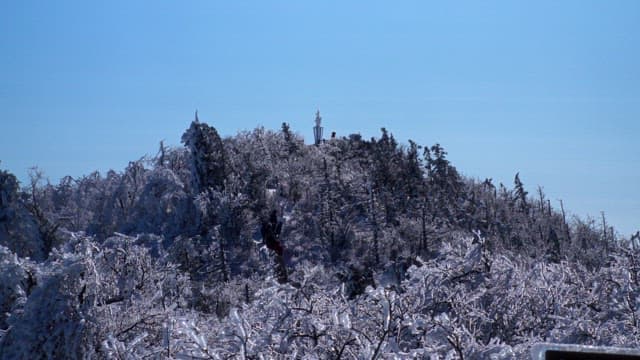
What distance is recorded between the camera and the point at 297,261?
2645 inches

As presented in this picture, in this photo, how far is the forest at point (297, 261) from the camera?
30.1 ft

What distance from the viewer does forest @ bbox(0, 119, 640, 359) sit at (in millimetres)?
9164

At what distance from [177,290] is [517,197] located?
84590 mm

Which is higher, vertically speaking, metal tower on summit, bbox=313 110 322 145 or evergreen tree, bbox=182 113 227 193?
metal tower on summit, bbox=313 110 322 145

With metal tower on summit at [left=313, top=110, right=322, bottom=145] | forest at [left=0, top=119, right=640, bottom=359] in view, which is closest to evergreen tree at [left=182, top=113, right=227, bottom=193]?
forest at [left=0, top=119, right=640, bottom=359]

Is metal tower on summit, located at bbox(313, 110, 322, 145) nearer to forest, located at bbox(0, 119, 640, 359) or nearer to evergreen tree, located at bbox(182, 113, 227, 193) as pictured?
forest, located at bbox(0, 119, 640, 359)

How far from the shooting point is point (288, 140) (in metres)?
102

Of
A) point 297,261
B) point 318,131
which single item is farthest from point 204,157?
point 318,131

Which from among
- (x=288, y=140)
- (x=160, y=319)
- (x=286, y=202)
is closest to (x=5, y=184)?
(x=160, y=319)

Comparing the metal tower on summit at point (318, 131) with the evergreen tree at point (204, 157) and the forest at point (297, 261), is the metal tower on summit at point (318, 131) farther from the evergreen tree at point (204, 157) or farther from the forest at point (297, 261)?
the evergreen tree at point (204, 157)

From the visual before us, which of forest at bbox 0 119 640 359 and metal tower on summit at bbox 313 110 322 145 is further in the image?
metal tower on summit at bbox 313 110 322 145

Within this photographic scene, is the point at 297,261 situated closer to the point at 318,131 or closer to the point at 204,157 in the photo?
the point at 204,157

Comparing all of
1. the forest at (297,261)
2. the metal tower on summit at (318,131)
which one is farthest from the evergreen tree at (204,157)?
the metal tower on summit at (318,131)

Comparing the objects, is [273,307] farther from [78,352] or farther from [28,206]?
[28,206]
